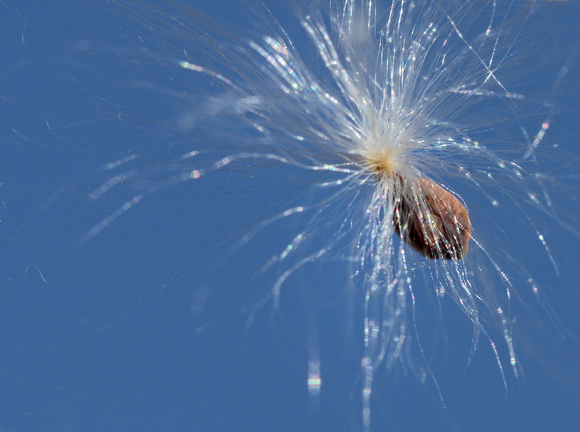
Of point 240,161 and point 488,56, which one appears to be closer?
point 240,161

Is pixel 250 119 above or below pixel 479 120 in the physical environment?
below

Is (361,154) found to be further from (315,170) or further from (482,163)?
(482,163)

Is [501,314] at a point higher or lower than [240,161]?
lower

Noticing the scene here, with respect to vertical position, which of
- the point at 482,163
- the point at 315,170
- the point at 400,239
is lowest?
the point at 400,239

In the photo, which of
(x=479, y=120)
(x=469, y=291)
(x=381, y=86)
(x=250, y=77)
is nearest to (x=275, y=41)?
(x=250, y=77)

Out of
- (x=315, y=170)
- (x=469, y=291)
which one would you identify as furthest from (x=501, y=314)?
(x=315, y=170)

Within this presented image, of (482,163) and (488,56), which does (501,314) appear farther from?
(488,56)
